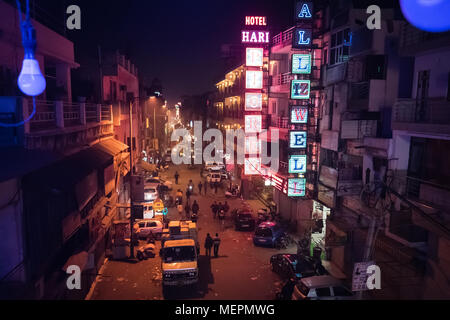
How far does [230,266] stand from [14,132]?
1241 cm

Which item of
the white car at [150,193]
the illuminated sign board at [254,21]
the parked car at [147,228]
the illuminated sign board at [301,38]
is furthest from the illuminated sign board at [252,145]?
the parked car at [147,228]

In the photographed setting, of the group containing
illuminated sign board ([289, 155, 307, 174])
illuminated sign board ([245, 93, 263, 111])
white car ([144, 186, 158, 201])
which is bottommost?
white car ([144, 186, 158, 201])

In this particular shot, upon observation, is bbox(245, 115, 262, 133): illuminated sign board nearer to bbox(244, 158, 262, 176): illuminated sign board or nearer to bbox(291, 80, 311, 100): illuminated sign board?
bbox(244, 158, 262, 176): illuminated sign board

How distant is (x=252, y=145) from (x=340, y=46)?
11.7 metres

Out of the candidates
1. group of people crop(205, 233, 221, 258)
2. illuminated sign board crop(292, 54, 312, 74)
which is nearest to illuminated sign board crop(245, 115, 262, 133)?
illuminated sign board crop(292, 54, 312, 74)

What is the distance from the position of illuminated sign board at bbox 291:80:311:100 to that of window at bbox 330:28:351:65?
1.83 metres

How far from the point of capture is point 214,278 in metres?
16.3

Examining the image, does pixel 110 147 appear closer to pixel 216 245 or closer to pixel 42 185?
pixel 216 245

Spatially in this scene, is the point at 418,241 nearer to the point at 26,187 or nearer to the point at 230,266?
the point at 230,266

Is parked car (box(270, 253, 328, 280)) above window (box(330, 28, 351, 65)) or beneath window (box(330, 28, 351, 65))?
beneath

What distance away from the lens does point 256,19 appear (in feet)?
87.2

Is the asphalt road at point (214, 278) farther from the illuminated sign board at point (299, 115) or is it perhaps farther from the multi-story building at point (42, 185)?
the illuminated sign board at point (299, 115)

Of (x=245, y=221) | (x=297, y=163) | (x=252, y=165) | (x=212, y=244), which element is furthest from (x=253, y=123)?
(x=212, y=244)

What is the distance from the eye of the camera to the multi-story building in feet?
30.2
